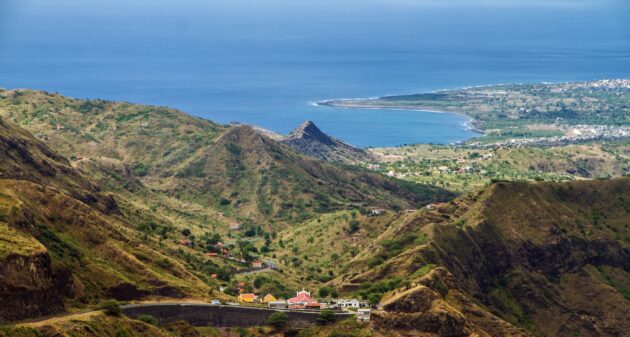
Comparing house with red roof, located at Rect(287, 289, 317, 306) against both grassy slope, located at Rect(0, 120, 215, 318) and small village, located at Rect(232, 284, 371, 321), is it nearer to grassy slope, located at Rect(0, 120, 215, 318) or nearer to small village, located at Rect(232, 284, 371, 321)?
small village, located at Rect(232, 284, 371, 321)

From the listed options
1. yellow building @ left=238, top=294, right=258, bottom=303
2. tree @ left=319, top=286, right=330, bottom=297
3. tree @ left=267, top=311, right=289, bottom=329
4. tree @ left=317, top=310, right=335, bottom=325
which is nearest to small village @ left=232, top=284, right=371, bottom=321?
yellow building @ left=238, top=294, right=258, bottom=303

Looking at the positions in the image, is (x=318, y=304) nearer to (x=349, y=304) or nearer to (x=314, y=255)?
(x=349, y=304)

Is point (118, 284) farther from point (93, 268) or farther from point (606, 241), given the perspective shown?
point (606, 241)

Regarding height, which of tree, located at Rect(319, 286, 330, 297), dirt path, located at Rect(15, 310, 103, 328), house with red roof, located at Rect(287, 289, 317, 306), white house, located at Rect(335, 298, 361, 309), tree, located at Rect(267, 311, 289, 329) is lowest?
tree, located at Rect(267, 311, 289, 329)

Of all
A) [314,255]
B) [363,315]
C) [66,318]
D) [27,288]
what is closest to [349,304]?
[363,315]

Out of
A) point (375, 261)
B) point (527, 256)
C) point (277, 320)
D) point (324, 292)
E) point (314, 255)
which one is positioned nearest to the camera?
point (277, 320)

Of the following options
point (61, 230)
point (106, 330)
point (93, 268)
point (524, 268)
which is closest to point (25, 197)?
point (61, 230)
